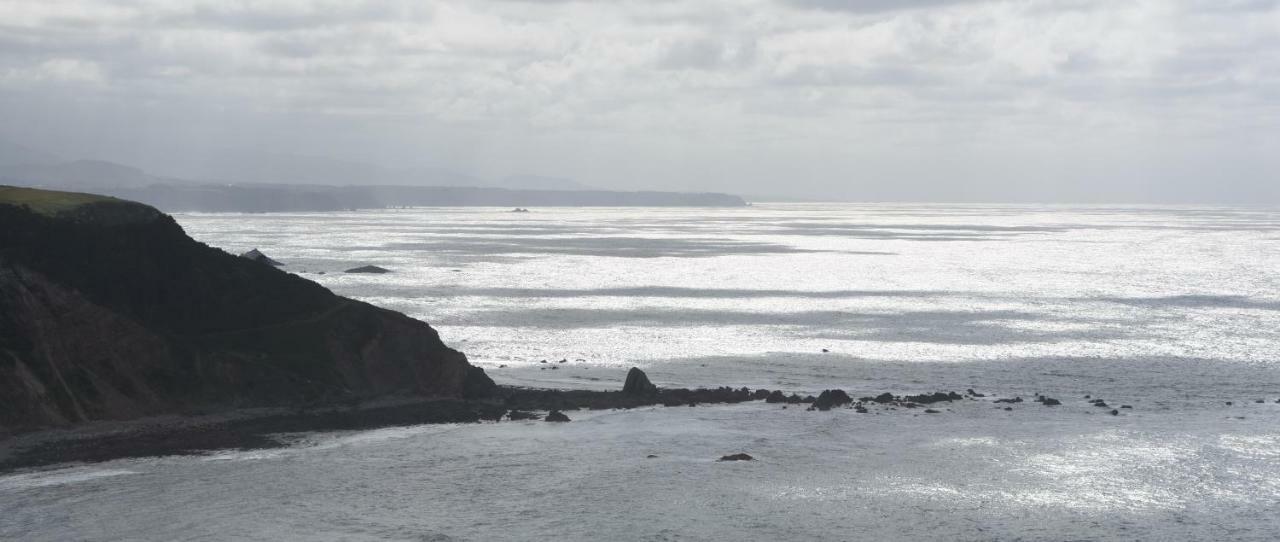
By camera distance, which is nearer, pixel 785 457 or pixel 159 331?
pixel 785 457

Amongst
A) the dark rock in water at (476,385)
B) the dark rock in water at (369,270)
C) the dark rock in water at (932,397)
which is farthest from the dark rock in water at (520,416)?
the dark rock in water at (369,270)

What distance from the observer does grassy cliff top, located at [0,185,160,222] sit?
195 ft

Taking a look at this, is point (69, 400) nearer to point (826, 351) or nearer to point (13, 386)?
point (13, 386)

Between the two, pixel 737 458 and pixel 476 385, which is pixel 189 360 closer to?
pixel 476 385

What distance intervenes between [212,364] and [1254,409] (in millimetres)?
47590

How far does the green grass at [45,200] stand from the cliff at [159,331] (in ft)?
0.34

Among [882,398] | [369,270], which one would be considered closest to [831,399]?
[882,398]

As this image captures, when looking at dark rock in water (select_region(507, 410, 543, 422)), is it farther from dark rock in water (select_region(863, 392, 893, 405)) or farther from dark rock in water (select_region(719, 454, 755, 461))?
dark rock in water (select_region(863, 392, 893, 405))

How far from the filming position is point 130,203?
2434 inches

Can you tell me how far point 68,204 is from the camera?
6034cm

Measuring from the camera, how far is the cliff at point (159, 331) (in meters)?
51.6

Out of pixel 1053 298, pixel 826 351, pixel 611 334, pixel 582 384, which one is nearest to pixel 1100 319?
pixel 1053 298

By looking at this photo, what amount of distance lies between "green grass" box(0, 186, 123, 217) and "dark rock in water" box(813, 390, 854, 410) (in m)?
34.1

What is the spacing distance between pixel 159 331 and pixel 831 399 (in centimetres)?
3027
